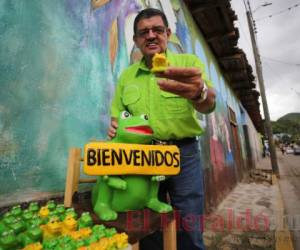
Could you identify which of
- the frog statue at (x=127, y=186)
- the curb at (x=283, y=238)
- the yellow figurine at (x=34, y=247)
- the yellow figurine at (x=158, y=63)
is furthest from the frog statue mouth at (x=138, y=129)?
the curb at (x=283, y=238)

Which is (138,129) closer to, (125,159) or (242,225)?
(125,159)

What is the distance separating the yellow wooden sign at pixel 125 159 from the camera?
0.90 m

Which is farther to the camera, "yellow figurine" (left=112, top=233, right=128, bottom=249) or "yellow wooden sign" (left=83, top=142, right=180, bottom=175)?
"yellow wooden sign" (left=83, top=142, right=180, bottom=175)

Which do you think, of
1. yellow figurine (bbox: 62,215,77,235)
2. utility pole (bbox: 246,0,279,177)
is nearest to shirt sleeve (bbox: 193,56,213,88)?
yellow figurine (bbox: 62,215,77,235)

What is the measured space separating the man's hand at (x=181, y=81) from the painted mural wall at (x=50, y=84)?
28.1 inches

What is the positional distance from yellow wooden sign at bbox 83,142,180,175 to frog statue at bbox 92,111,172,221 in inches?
1.6

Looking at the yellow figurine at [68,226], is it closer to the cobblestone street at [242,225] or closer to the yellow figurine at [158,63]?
the yellow figurine at [158,63]

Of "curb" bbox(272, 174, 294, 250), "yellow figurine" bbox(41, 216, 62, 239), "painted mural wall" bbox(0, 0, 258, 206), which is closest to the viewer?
"yellow figurine" bbox(41, 216, 62, 239)

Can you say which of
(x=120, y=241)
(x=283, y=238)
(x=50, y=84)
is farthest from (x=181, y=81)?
(x=283, y=238)

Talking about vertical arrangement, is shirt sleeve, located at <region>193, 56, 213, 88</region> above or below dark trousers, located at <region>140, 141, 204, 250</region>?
above

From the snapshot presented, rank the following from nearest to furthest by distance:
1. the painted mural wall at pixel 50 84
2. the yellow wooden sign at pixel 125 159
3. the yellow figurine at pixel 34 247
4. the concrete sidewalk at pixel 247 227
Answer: the yellow figurine at pixel 34 247 < the yellow wooden sign at pixel 125 159 < the painted mural wall at pixel 50 84 < the concrete sidewalk at pixel 247 227

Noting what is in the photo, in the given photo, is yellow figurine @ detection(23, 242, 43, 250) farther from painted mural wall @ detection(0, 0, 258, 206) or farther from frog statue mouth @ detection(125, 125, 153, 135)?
frog statue mouth @ detection(125, 125, 153, 135)

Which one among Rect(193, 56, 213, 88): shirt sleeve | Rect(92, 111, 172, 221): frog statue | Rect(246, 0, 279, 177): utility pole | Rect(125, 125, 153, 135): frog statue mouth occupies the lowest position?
Rect(92, 111, 172, 221): frog statue

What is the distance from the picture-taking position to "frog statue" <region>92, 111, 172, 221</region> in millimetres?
955
